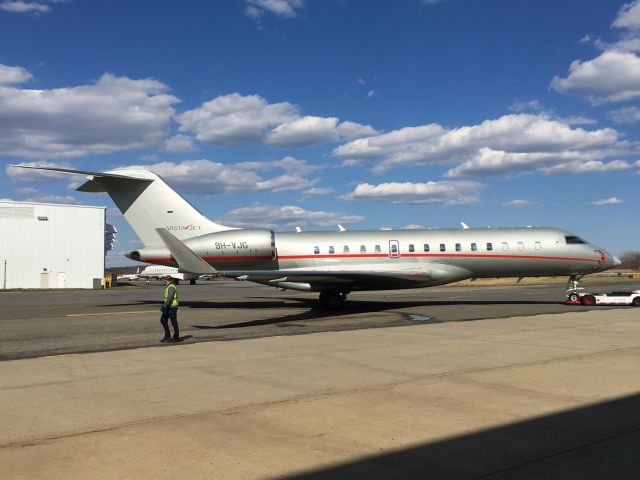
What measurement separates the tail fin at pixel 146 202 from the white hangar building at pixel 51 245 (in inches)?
1515

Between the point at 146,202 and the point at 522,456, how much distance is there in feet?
65.6

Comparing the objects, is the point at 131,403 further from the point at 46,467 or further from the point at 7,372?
the point at 7,372

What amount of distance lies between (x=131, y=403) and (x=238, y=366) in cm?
286

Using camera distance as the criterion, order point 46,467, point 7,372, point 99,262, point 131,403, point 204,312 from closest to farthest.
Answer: point 46,467 → point 131,403 → point 7,372 → point 204,312 → point 99,262

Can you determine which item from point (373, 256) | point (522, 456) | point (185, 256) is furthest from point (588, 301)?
point (522, 456)

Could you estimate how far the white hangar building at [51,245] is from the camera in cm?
5506

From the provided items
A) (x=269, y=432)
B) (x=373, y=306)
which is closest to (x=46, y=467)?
(x=269, y=432)

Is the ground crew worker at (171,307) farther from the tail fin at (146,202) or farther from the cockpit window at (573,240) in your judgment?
the cockpit window at (573,240)

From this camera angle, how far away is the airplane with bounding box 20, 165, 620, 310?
22.1m

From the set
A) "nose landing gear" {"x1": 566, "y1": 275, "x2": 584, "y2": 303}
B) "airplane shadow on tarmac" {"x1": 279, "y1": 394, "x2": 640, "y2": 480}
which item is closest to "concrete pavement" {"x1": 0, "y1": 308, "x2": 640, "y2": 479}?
"airplane shadow on tarmac" {"x1": 279, "y1": 394, "x2": 640, "y2": 480}

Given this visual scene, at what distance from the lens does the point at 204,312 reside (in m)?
21.9

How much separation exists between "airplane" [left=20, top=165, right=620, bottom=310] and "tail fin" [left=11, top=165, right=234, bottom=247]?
39mm

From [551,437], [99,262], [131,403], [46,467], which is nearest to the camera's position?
[46,467]

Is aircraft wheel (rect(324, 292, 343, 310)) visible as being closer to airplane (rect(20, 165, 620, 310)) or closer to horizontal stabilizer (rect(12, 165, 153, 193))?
airplane (rect(20, 165, 620, 310))
